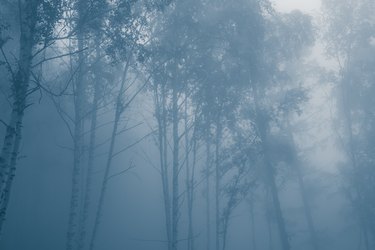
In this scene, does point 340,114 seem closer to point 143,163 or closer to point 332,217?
point 143,163

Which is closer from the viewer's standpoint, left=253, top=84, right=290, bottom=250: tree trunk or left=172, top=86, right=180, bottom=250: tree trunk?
left=172, top=86, right=180, bottom=250: tree trunk

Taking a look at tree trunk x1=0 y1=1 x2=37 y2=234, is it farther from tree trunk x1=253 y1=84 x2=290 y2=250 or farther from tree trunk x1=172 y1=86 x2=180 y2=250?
tree trunk x1=253 y1=84 x2=290 y2=250

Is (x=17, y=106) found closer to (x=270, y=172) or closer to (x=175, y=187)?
(x=175, y=187)

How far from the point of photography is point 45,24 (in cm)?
812

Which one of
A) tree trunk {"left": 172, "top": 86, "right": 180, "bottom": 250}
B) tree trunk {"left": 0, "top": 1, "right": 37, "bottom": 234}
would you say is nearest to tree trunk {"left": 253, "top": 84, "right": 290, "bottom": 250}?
tree trunk {"left": 172, "top": 86, "right": 180, "bottom": 250}

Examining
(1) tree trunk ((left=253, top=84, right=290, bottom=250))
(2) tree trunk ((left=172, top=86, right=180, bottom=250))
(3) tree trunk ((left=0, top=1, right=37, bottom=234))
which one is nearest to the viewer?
(3) tree trunk ((left=0, top=1, right=37, bottom=234))

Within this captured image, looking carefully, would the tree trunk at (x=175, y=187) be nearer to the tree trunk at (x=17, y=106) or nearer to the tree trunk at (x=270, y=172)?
the tree trunk at (x=270, y=172)

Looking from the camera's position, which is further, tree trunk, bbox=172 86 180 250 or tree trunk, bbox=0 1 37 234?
tree trunk, bbox=172 86 180 250

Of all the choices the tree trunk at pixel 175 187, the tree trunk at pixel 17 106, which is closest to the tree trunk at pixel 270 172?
the tree trunk at pixel 175 187

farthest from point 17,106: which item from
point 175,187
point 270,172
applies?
point 270,172

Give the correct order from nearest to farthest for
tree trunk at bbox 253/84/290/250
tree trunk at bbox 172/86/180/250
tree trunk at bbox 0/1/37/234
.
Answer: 1. tree trunk at bbox 0/1/37/234
2. tree trunk at bbox 172/86/180/250
3. tree trunk at bbox 253/84/290/250

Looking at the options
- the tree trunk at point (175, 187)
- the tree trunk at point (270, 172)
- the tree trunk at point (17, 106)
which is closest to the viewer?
the tree trunk at point (17, 106)

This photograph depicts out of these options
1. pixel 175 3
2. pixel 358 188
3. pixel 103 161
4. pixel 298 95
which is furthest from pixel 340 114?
pixel 103 161

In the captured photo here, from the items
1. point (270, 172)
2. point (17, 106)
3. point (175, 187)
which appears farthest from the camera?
point (270, 172)
